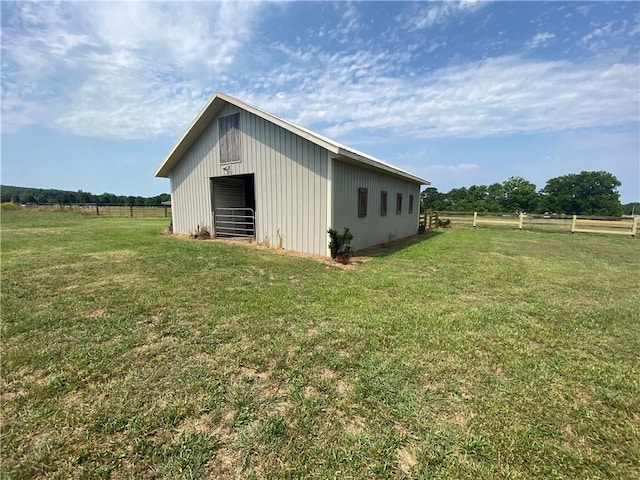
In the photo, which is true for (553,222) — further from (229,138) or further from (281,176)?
(229,138)

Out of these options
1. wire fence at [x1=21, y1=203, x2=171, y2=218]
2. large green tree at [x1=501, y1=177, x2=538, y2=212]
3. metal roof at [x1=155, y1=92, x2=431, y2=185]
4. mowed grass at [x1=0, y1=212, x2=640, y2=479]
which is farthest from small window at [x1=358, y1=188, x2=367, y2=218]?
large green tree at [x1=501, y1=177, x2=538, y2=212]

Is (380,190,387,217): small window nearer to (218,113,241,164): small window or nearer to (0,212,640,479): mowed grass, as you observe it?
(218,113,241,164): small window

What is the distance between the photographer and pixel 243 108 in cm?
934

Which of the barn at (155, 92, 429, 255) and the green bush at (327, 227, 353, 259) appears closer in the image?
the green bush at (327, 227, 353, 259)

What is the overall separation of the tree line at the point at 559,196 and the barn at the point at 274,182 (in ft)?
147

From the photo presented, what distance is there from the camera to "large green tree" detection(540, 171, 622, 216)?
2160 inches

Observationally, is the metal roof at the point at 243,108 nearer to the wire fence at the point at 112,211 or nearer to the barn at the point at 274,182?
the barn at the point at 274,182

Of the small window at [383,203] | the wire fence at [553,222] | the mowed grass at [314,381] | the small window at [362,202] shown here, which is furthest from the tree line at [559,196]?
the mowed grass at [314,381]

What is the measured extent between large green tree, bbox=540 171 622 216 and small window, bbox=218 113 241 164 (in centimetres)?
6518

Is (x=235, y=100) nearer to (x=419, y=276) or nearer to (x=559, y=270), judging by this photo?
(x=419, y=276)

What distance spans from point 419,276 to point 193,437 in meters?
5.26

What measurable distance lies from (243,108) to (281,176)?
8.38 feet

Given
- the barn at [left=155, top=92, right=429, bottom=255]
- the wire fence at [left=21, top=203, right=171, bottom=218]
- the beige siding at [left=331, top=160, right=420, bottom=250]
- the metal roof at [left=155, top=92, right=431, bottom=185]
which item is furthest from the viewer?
the wire fence at [left=21, top=203, right=171, bottom=218]

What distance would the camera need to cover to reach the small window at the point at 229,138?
9.91m
